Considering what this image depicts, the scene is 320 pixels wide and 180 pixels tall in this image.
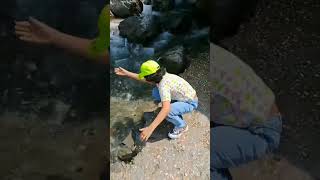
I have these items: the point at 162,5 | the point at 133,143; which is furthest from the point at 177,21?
the point at 133,143

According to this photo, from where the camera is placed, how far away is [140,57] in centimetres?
375

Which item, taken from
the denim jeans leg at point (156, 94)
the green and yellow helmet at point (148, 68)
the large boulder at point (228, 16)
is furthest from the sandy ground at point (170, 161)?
the large boulder at point (228, 16)

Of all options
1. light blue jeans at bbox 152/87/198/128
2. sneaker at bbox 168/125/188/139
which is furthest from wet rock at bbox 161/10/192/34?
sneaker at bbox 168/125/188/139

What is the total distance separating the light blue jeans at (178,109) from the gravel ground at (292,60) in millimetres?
449

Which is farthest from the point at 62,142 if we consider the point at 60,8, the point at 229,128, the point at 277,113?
the point at 277,113

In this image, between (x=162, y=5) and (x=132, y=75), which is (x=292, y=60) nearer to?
(x=162, y=5)

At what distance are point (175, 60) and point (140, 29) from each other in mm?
298

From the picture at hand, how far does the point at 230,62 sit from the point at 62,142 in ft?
3.90

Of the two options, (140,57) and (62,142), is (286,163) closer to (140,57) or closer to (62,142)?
(140,57)

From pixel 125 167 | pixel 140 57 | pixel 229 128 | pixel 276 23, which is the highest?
pixel 276 23

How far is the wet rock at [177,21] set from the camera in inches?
146

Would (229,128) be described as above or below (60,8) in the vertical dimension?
below

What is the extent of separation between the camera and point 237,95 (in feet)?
12.5

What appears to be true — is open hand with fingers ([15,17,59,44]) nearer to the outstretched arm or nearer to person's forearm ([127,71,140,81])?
the outstretched arm
